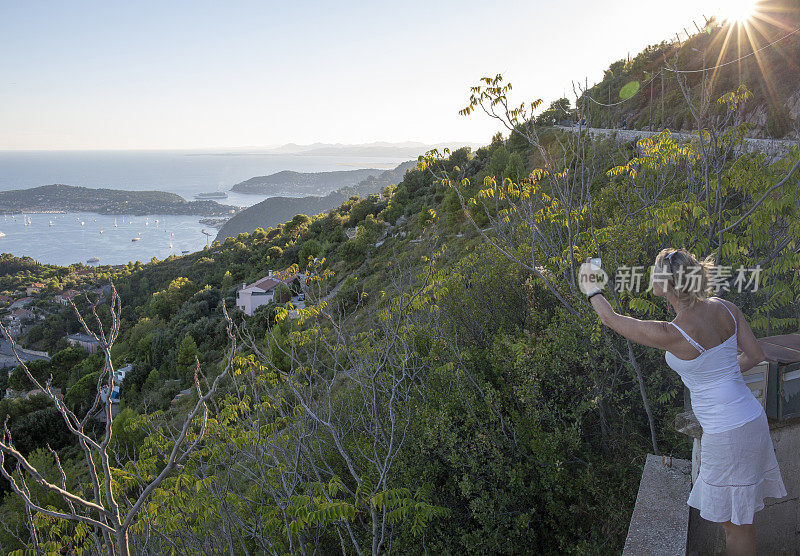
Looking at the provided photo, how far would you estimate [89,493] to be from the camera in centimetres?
1138

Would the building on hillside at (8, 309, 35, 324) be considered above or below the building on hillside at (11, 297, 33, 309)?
below

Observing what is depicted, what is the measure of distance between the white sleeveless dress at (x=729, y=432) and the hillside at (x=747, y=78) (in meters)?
9.89

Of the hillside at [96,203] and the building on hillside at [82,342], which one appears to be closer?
the building on hillside at [82,342]

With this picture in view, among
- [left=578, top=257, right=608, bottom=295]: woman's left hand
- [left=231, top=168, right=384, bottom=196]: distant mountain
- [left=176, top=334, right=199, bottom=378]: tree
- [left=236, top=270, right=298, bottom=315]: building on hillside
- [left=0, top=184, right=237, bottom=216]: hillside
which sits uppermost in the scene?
[left=231, top=168, right=384, bottom=196]: distant mountain

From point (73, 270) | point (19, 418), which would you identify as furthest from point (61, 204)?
point (19, 418)

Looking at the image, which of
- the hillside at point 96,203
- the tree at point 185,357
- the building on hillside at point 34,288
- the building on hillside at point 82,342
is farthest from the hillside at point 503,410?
the hillside at point 96,203

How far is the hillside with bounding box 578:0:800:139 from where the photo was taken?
14.2 m

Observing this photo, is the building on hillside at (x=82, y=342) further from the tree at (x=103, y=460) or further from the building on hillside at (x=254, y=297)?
the tree at (x=103, y=460)

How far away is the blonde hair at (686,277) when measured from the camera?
6.94 ft

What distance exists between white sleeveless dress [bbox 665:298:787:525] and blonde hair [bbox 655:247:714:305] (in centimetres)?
16

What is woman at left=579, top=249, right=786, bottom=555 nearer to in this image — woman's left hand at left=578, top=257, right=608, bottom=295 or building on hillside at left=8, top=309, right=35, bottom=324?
woman's left hand at left=578, top=257, right=608, bottom=295

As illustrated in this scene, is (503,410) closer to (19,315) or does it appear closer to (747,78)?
(747,78)

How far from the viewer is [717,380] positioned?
2.18 meters

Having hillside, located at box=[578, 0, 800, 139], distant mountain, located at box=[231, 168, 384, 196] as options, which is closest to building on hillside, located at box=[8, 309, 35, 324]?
hillside, located at box=[578, 0, 800, 139]
